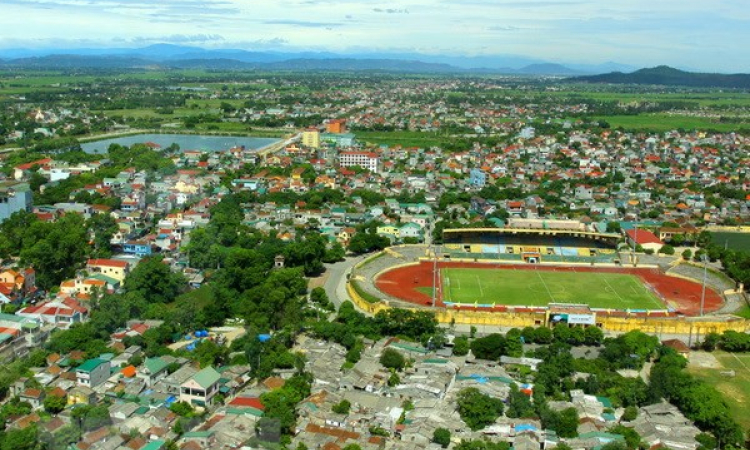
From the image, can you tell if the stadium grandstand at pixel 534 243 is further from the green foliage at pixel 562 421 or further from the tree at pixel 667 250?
the green foliage at pixel 562 421

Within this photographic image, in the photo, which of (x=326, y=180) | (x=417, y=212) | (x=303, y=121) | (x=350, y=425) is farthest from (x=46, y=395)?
(x=303, y=121)

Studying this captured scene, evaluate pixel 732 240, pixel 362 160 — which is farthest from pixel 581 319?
pixel 362 160

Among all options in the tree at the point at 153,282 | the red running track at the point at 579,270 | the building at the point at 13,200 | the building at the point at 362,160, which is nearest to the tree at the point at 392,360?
the red running track at the point at 579,270

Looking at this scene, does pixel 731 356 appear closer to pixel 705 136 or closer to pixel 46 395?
pixel 46 395

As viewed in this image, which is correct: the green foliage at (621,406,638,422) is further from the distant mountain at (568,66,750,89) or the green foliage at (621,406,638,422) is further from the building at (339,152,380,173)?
the distant mountain at (568,66,750,89)

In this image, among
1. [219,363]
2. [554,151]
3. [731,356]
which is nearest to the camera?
[219,363]
